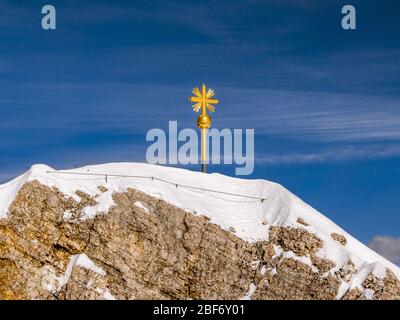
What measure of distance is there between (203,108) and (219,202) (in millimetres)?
9023

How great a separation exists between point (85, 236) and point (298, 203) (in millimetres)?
16979

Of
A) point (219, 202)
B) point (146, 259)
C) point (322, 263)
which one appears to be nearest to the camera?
point (146, 259)

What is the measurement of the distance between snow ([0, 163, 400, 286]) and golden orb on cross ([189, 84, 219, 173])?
113 inches

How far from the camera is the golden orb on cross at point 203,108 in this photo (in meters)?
62.3

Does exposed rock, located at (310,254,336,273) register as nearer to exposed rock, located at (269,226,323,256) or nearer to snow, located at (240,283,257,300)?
exposed rock, located at (269,226,323,256)

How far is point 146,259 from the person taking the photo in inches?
2058

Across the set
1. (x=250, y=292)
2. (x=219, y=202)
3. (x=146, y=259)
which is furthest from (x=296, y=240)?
(x=146, y=259)

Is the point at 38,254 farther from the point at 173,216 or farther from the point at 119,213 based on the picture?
the point at 173,216

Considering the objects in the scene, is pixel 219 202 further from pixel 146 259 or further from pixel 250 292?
pixel 250 292

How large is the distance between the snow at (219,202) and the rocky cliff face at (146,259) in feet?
2.10

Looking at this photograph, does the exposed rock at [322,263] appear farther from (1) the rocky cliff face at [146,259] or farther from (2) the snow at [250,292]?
(2) the snow at [250,292]

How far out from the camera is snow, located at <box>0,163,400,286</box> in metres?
53.9

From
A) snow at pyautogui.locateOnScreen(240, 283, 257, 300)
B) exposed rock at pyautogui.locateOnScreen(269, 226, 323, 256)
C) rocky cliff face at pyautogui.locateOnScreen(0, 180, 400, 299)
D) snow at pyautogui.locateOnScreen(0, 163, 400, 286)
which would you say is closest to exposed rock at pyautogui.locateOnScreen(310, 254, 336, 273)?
rocky cliff face at pyautogui.locateOnScreen(0, 180, 400, 299)
